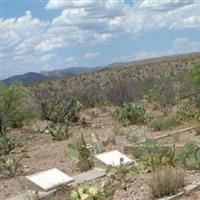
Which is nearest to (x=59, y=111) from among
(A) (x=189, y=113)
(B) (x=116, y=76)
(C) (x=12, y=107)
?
(C) (x=12, y=107)

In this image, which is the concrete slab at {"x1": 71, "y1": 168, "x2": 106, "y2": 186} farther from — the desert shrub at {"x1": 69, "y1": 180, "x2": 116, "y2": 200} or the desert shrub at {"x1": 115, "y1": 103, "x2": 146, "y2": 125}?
the desert shrub at {"x1": 115, "y1": 103, "x2": 146, "y2": 125}

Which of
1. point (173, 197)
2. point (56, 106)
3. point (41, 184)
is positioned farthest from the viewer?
point (56, 106)

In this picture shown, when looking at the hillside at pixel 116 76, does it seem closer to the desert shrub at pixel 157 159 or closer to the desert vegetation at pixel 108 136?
the desert vegetation at pixel 108 136

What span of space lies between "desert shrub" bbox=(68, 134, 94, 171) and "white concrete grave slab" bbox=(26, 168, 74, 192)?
1038 millimetres

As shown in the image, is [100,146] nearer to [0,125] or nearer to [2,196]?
[2,196]

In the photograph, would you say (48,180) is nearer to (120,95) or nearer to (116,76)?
(120,95)

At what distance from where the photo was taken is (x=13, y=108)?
913 inches

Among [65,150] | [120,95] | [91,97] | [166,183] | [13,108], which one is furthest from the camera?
[91,97]

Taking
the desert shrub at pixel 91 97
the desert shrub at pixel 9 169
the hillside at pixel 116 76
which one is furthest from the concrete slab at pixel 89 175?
the hillside at pixel 116 76

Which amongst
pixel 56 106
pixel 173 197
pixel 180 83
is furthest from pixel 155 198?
pixel 180 83

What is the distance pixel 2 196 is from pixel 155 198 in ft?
12.2

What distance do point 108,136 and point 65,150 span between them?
2.16 meters

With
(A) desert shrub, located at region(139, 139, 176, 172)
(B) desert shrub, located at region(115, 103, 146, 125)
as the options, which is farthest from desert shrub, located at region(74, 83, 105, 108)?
(A) desert shrub, located at region(139, 139, 176, 172)

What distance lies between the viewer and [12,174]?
46.4ft
